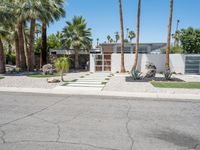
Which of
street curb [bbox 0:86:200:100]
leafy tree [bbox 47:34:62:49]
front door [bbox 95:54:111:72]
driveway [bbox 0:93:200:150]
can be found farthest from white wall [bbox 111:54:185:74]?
leafy tree [bbox 47:34:62:49]

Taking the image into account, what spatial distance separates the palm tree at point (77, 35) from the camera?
3052 cm

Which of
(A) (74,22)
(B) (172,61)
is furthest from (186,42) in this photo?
(A) (74,22)

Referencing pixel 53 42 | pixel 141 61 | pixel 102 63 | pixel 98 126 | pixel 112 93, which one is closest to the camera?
pixel 98 126

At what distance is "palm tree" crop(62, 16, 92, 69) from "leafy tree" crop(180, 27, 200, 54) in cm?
1283

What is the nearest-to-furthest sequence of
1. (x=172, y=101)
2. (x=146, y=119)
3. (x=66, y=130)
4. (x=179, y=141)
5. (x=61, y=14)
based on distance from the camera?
→ (x=179, y=141) < (x=66, y=130) < (x=146, y=119) < (x=172, y=101) < (x=61, y=14)

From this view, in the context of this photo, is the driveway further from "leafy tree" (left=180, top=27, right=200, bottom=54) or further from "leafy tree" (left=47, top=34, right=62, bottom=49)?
"leafy tree" (left=47, top=34, right=62, bottom=49)

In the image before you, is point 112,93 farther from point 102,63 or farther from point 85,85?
point 102,63

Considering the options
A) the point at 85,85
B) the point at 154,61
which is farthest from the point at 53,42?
the point at 85,85

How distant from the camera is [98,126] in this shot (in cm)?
623

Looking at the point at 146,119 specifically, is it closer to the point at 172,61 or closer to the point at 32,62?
the point at 172,61

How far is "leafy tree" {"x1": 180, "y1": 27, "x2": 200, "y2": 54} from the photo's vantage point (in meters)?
30.9

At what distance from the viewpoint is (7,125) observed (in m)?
6.22

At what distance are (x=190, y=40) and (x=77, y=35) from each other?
589 inches

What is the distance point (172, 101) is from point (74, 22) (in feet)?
77.5
